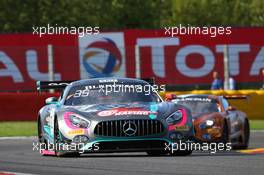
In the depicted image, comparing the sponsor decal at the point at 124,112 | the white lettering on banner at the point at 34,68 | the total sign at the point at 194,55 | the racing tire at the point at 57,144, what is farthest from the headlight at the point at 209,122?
the white lettering on banner at the point at 34,68

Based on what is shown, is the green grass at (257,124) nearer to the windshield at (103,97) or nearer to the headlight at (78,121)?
the windshield at (103,97)

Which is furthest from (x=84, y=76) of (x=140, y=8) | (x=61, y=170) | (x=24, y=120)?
(x=140, y=8)

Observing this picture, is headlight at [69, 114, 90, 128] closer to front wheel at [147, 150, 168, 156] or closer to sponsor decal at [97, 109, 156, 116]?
sponsor decal at [97, 109, 156, 116]

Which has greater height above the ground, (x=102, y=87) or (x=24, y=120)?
(x=102, y=87)

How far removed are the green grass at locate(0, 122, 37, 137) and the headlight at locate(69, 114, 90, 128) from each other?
32.3 ft

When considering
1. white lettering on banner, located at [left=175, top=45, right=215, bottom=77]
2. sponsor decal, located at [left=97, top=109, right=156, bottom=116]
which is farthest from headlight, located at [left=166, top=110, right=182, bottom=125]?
white lettering on banner, located at [left=175, top=45, right=215, bottom=77]

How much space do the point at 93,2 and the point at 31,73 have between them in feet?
80.8

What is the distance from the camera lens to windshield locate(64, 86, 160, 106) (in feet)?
47.1

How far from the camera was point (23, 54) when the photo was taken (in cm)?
3203

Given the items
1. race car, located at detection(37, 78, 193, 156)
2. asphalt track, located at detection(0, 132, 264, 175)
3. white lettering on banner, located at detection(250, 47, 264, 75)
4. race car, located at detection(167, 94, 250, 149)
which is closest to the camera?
asphalt track, located at detection(0, 132, 264, 175)

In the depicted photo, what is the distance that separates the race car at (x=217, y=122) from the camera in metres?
17.6

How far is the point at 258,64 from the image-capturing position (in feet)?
111

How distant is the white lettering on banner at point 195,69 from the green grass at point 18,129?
7221 millimetres

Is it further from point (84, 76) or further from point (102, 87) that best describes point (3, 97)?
point (102, 87)
